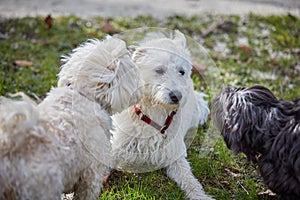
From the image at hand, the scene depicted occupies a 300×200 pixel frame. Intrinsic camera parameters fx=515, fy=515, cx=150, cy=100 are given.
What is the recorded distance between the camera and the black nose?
150 inches

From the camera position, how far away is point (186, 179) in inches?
→ 163

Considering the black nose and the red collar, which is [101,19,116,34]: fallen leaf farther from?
the black nose

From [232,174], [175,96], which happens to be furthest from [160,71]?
[232,174]

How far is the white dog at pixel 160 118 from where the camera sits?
3.86 meters

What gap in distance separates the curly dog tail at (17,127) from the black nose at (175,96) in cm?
120

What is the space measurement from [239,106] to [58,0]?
5807 millimetres

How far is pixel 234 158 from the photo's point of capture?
15.1 feet

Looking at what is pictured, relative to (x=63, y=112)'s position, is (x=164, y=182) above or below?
below

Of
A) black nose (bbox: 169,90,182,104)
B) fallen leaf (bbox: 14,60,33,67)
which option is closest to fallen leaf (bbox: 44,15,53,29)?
fallen leaf (bbox: 14,60,33,67)

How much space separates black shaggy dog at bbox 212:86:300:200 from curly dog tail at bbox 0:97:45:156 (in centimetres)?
151

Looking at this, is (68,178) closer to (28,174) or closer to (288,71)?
(28,174)

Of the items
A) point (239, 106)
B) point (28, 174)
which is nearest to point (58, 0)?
point (239, 106)

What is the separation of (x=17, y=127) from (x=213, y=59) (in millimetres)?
4293

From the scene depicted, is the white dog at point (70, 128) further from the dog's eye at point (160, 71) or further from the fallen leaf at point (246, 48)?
the fallen leaf at point (246, 48)
